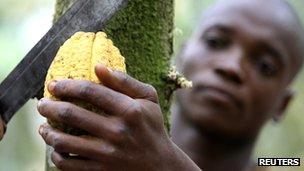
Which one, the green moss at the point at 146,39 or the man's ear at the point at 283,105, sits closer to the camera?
the green moss at the point at 146,39

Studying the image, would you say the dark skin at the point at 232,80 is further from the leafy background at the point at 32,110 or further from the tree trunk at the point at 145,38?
the leafy background at the point at 32,110

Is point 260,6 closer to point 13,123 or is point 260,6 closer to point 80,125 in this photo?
point 80,125

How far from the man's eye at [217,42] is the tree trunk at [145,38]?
1.15 m

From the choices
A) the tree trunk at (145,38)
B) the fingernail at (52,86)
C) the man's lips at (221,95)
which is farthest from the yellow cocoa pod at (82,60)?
the man's lips at (221,95)

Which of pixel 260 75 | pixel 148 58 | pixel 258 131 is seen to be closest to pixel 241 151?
pixel 258 131

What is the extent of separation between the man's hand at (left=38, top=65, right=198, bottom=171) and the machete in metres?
0.23

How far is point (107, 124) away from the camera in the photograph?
118 cm

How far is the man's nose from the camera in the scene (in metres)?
2.71

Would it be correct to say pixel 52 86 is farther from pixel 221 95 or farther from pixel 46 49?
pixel 221 95

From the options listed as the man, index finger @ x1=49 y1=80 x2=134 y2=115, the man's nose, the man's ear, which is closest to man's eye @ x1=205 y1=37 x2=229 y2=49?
the man

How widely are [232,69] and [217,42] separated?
0.76ft

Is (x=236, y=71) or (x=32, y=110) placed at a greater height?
(x=32, y=110)

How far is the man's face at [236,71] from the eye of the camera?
8.95ft

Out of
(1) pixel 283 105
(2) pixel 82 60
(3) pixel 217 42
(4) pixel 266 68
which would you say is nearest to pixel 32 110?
(1) pixel 283 105
